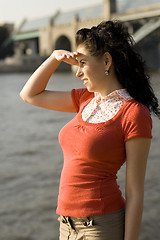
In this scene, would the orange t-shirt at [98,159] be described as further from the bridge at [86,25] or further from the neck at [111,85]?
the bridge at [86,25]

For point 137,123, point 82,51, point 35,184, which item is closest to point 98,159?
point 137,123

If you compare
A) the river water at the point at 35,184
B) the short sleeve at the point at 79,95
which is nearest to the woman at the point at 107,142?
the short sleeve at the point at 79,95

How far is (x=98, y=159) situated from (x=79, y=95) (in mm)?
386

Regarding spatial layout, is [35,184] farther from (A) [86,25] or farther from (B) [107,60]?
(A) [86,25]

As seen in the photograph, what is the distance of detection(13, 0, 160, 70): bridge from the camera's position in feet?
112

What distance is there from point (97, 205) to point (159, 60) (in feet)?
146

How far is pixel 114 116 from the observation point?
147 cm

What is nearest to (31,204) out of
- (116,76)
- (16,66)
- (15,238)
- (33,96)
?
(15,238)

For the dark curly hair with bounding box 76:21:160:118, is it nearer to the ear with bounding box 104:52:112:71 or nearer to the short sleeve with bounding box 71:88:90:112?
the ear with bounding box 104:52:112:71

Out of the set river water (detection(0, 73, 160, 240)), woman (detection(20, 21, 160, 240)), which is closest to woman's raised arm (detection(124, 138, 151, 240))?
woman (detection(20, 21, 160, 240))

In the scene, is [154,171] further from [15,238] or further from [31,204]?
[15,238]

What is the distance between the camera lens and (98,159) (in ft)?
4.75

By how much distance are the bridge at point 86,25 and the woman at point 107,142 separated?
30.7 m

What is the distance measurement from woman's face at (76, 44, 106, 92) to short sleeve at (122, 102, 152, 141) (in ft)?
Result: 0.56
